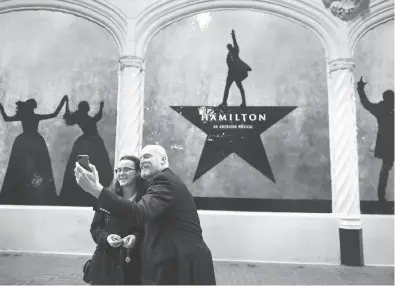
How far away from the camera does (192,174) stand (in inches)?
201

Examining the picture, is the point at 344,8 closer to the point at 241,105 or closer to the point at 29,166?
the point at 241,105

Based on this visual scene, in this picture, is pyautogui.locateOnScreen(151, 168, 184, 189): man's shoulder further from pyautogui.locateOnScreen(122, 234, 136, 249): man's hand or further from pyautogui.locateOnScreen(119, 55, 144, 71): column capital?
pyautogui.locateOnScreen(119, 55, 144, 71): column capital

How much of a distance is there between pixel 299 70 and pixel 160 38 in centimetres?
271

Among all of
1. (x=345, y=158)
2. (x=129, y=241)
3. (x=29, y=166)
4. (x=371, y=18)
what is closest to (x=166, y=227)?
(x=129, y=241)

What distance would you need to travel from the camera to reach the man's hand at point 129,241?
1892 mm

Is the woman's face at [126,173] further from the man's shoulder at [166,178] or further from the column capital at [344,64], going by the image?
the column capital at [344,64]

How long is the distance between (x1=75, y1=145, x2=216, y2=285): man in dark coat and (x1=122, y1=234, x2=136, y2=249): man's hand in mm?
168

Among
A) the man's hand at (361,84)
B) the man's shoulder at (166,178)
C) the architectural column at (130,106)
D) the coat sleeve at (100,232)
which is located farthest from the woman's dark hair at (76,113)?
the man's hand at (361,84)

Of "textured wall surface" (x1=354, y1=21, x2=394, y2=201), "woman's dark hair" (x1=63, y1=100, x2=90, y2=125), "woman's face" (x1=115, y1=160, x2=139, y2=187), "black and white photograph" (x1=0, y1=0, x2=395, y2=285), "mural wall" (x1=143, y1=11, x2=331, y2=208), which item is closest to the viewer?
"woman's face" (x1=115, y1=160, x2=139, y2=187)

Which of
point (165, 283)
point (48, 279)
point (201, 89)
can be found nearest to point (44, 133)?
point (48, 279)

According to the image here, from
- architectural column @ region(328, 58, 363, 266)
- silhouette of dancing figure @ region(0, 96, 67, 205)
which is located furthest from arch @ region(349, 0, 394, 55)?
silhouette of dancing figure @ region(0, 96, 67, 205)

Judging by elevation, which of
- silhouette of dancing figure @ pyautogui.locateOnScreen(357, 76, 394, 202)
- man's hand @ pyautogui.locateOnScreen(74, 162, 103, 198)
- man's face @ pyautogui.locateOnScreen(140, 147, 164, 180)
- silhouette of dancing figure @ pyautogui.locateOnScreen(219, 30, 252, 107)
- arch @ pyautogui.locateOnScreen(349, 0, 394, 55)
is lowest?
man's hand @ pyautogui.locateOnScreen(74, 162, 103, 198)

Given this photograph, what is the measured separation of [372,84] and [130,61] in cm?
445

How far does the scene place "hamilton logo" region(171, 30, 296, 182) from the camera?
5.07 meters
